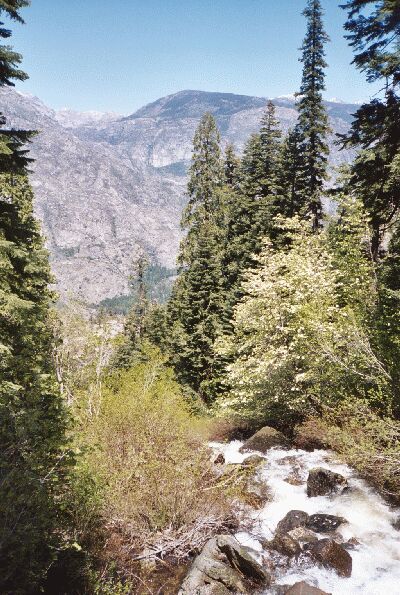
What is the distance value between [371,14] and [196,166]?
34492 millimetres

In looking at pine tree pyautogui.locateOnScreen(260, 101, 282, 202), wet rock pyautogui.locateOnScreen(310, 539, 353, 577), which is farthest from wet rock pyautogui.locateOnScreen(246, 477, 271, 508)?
pine tree pyautogui.locateOnScreen(260, 101, 282, 202)

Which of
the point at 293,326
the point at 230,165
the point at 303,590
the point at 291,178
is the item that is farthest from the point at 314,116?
the point at 303,590

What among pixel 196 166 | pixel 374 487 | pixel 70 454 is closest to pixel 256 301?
pixel 374 487

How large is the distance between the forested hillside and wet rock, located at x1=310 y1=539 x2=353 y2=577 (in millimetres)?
30

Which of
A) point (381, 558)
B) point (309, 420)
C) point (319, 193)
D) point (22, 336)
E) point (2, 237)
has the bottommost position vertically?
point (309, 420)

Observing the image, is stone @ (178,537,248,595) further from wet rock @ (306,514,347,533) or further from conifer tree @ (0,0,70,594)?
conifer tree @ (0,0,70,594)

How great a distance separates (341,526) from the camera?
1182 centimetres

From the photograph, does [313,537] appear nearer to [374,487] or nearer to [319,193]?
[374,487]

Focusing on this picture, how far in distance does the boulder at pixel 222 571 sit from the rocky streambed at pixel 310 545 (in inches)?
0.8

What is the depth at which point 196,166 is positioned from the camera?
42.1 metres

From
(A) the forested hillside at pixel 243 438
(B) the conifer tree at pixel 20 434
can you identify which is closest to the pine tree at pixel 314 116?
(A) the forested hillside at pixel 243 438

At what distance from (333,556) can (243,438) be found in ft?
39.0

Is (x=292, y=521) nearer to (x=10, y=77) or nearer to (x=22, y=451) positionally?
(x=22, y=451)

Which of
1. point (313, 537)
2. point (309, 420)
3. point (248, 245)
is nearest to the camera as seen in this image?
point (313, 537)
